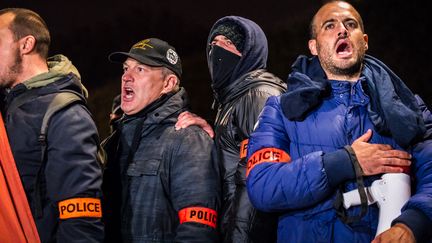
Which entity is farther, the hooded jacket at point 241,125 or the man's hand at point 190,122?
the man's hand at point 190,122

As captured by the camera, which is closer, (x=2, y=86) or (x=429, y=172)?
(x=429, y=172)

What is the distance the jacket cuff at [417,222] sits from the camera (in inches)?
93.7

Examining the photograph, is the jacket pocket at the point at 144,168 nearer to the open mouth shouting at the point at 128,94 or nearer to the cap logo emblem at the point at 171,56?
the open mouth shouting at the point at 128,94

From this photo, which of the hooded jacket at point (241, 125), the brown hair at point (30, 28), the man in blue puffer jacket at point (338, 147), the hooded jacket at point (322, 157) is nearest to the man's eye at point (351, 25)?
the man in blue puffer jacket at point (338, 147)

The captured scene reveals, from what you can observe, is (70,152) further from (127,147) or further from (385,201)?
(385,201)

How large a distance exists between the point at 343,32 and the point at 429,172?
89 centimetres

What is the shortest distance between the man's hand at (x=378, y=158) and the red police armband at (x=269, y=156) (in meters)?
0.34

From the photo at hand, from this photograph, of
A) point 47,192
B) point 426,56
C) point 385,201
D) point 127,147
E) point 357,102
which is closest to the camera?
point 385,201

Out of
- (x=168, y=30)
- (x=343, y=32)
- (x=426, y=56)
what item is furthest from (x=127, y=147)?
(x=168, y=30)

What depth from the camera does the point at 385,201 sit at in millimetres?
2484

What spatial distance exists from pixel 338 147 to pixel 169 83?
5.47 feet

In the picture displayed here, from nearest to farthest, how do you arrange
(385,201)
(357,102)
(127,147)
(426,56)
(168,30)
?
(385,201), (357,102), (127,147), (426,56), (168,30)

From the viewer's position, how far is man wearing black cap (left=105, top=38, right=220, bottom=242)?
10.7ft

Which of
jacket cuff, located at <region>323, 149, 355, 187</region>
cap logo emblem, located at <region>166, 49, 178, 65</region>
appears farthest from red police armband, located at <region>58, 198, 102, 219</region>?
cap logo emblem, located at <region>166, 49, 178, 65</region>
